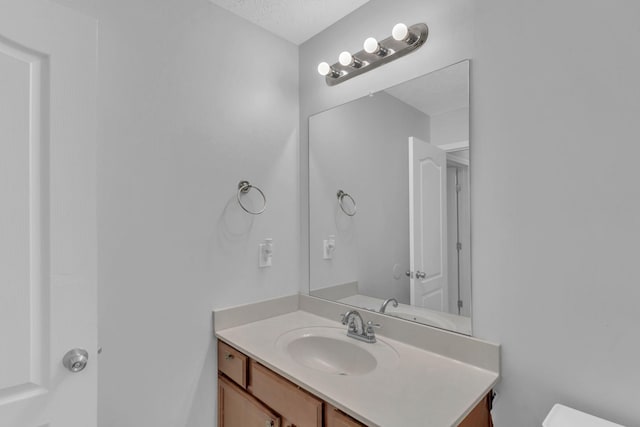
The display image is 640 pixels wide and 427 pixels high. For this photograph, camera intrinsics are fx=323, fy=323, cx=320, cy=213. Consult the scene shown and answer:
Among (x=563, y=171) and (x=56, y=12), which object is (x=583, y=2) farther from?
(x=56, y=12)

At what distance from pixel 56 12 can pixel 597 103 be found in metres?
1.62

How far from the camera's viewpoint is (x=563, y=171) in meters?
1.03

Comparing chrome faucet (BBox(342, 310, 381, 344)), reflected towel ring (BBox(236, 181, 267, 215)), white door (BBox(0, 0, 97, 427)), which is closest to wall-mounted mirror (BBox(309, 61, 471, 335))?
chrome faucet (BBox(342, 310, 381, 344))

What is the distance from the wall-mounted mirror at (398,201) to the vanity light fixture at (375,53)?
0.15 m

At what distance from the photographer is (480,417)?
3.59 feet

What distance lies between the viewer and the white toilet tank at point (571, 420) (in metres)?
0.88

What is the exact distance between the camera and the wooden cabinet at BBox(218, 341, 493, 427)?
1057 mm

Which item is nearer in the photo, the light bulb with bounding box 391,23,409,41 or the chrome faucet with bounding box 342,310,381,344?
the light bulb with bounding box 391,23,409,41

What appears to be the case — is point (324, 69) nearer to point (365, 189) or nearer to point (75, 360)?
point (365, 189)

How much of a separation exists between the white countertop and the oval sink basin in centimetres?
8

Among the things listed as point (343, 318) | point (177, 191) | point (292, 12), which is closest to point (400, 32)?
point (292, 12)

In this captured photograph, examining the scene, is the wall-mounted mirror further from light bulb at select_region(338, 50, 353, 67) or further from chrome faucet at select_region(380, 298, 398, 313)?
light bulb at select_region(338, 50, 353, 67)

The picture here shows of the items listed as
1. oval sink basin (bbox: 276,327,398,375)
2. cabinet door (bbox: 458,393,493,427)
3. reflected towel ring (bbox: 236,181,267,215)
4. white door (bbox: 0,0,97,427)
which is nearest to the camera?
white door (bbox: 0,0,97,427)

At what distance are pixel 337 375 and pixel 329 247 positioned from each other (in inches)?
30.9
